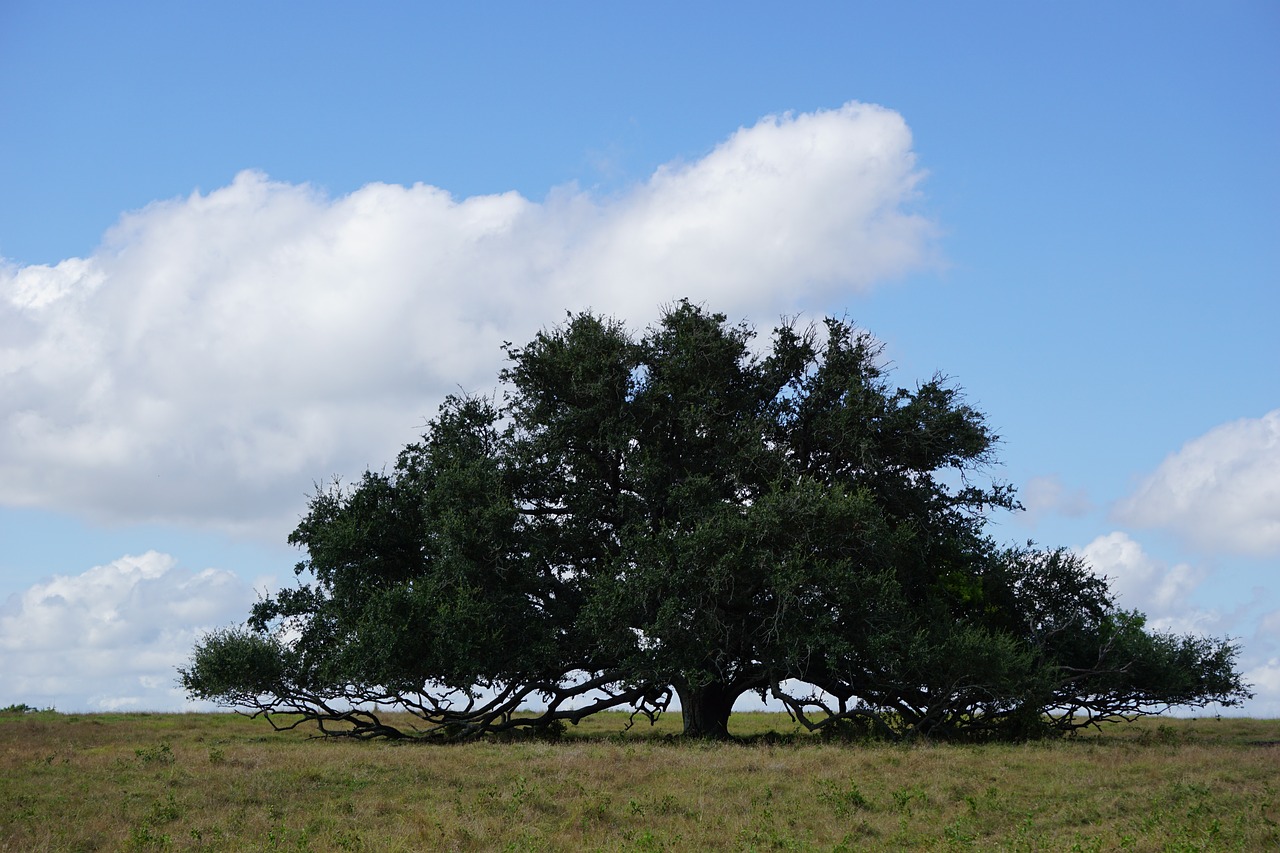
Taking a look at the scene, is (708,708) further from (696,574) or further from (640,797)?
(640,797)

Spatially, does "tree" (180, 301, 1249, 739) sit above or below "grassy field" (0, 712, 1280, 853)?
above

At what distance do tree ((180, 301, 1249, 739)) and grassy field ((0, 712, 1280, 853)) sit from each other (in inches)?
118

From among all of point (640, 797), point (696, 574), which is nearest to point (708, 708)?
point (696, 574)

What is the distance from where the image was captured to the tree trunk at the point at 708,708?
33.5 metres

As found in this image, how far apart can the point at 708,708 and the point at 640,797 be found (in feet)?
45.2

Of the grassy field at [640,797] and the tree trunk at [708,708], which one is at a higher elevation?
the tree trunk at [708,708]

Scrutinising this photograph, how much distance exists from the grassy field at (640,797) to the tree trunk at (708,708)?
5055 mm

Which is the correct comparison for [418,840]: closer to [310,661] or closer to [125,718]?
[310,661]

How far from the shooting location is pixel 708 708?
34.1m

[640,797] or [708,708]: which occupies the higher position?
[708,708]

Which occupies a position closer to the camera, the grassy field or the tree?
the grassy field

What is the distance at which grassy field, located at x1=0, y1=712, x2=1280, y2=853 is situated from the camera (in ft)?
57.2

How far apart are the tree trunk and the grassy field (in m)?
5.05

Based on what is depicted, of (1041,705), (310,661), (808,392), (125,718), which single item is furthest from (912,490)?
(125,718)
